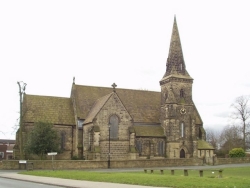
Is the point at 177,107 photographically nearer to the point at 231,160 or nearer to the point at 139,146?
the point at 139,146

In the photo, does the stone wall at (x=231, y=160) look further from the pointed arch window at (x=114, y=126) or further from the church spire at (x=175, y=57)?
the church spire at (x=175, y=57)

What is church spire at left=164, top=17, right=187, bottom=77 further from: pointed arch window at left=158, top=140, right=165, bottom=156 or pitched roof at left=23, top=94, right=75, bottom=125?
pitched roof at left=23, top=94, right=75, bottom=125

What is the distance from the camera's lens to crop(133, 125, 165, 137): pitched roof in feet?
189

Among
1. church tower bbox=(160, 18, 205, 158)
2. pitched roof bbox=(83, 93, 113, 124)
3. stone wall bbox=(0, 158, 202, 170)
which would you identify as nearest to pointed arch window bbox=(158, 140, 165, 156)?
church tower bbox=(160, 18, 205, 158)

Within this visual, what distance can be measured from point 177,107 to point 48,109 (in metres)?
19.9

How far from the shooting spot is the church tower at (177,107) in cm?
5841

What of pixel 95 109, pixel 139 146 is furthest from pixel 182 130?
pixel 95 109

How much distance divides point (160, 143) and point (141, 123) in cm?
432

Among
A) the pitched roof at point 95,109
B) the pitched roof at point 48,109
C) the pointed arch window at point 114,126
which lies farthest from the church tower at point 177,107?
the pitched roof at point 48,109

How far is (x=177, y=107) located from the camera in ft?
196

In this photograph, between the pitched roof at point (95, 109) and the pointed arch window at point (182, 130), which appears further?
the pointed arch window at point (182, 130)

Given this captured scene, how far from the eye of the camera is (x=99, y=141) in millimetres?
52500

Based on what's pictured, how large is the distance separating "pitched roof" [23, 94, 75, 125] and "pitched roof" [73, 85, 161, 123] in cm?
215

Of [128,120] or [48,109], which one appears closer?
[128,120]
